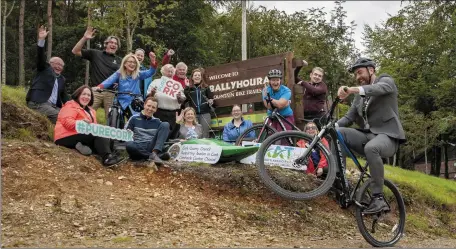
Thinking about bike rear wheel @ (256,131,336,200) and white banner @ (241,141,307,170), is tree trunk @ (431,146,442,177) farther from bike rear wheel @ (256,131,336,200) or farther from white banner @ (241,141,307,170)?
white banner @ (241,141,307,170)

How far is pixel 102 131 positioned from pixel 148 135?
0.84 metres

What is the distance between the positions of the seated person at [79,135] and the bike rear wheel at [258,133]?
221cm

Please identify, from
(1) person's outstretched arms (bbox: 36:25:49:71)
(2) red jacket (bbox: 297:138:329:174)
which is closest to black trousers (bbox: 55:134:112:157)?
(1) person's outstretched arms (bbox: 36:25:49:71)

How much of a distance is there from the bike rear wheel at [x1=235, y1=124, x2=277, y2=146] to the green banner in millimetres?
2000

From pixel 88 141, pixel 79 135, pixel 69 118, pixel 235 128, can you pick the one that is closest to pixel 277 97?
pixel 235 128

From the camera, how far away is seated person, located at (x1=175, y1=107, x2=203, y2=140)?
369 inches

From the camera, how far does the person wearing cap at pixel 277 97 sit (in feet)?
27.9

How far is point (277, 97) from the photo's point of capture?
877 cm

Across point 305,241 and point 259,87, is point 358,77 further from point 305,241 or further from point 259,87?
point 259,87

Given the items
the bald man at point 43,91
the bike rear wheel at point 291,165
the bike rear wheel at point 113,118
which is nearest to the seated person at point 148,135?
the bike rear wheel at point 113,118

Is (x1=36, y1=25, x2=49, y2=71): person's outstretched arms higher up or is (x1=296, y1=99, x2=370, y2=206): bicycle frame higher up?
(x1=36, y1=25, x2=49, y2=71): person's outstretched arms

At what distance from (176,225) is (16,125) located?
3950mm

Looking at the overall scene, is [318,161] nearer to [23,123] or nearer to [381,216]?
[381,216]

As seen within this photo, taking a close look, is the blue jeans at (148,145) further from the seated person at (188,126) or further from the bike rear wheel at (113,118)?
the seated person at (188,126)
